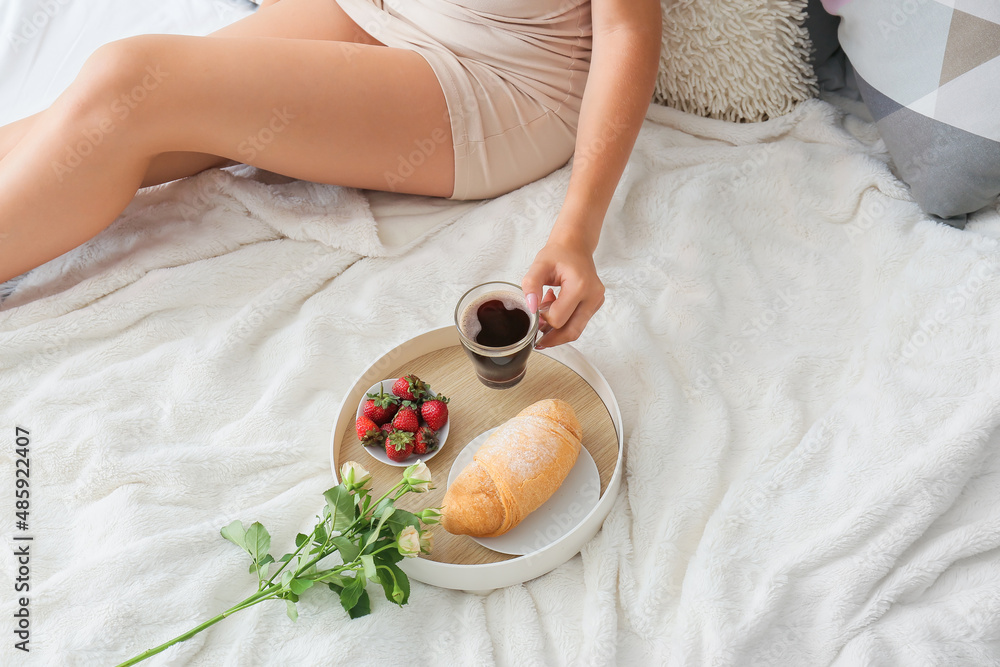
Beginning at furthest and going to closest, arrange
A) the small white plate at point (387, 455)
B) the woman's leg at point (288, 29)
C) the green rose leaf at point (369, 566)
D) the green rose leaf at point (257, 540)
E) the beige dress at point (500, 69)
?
the woman's leg at point (288, 29), the beige dress at point (500, 69), the small white plate at point (387, 455), the green rose leaf at point (257, 540), the green rose leaf at point (369, 566)

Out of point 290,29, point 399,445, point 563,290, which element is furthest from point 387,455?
point 290,29

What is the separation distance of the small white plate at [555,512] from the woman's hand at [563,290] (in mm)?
177

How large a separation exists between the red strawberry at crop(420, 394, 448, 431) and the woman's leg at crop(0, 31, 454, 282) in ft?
1.44

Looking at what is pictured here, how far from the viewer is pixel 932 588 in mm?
883

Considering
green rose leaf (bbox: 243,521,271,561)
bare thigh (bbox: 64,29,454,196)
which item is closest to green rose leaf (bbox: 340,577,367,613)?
green rose leaf (bbox: 243,521,271,561)

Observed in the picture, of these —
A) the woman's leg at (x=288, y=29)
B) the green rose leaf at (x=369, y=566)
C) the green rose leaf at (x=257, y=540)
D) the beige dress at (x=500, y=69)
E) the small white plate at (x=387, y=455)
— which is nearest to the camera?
the green rose leaf at (x=369, y=566)

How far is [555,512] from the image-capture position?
3.12 ft

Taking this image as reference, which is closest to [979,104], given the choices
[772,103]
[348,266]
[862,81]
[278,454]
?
[862,81]

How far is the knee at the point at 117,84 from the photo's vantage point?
1.06 meters

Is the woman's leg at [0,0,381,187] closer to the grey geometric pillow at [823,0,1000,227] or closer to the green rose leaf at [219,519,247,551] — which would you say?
the green rose leaf at [219,519,247,551]

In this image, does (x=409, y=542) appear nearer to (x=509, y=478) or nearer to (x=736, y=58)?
(x=509, y=478)

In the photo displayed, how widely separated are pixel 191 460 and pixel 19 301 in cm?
48

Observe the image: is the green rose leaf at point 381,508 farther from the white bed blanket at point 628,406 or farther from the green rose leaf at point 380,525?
the white bed blanket at point 628,406

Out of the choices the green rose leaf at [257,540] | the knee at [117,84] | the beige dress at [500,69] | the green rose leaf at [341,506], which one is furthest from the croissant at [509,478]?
the knee at [117,84]
